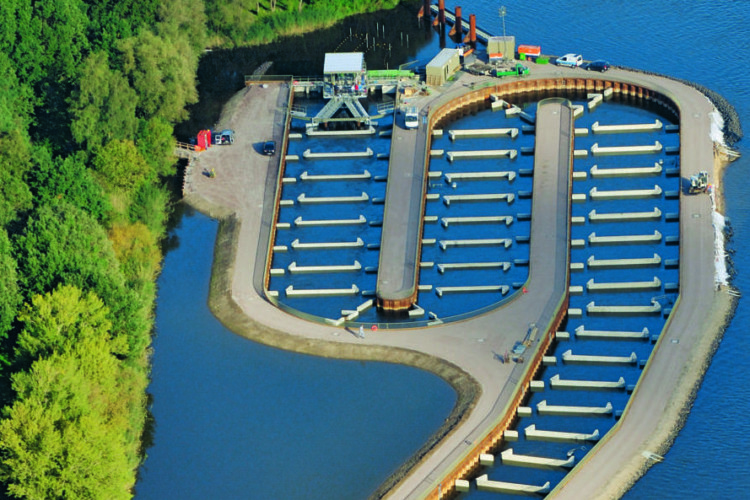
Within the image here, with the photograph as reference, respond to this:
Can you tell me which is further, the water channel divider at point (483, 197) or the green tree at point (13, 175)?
the water channel divider at point (483, 197)

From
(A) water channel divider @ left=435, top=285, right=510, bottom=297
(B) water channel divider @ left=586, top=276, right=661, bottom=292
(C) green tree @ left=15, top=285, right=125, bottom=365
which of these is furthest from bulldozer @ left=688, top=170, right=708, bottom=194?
(C) green tree @ left=15, top=285, right=125, bottom=365

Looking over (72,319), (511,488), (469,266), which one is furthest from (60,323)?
(469,266)

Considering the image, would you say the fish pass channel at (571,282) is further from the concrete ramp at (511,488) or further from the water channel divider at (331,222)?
the water channel divider at (331,222)

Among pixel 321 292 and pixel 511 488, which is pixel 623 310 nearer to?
pixel 511 488

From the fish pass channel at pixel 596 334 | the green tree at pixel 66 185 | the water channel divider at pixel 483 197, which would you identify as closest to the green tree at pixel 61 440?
the fish pass channel at pixel 596 334

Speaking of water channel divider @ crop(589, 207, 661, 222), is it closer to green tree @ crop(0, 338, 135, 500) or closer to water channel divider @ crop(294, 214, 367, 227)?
water channel divider @ crop(294, 214, 367, 227)

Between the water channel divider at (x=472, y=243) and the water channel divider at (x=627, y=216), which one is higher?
the water channel divider at (x=627, y=216)
